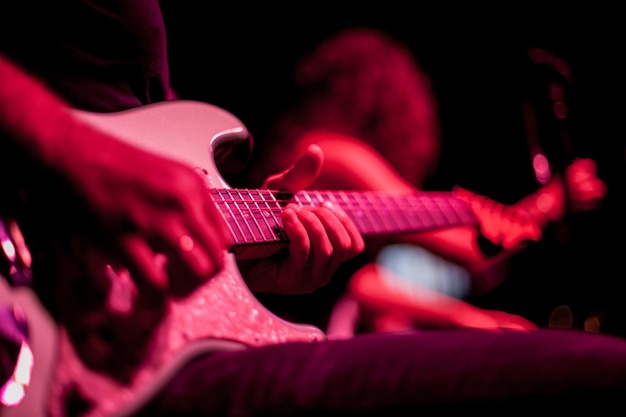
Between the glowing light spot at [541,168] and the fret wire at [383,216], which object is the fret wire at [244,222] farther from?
the glowing light spot at [541,168]

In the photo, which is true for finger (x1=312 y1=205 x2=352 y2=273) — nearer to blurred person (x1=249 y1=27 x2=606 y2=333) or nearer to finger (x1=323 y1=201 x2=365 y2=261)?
finger (x1=323 y1=201 x2=365 y2=261)

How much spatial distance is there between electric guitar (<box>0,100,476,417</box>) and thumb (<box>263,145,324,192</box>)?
33 millimetres

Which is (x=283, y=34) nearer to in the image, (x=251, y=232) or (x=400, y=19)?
(x=400, y=19)

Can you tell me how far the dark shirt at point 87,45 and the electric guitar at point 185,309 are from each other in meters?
0.16

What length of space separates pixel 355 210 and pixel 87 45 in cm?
63

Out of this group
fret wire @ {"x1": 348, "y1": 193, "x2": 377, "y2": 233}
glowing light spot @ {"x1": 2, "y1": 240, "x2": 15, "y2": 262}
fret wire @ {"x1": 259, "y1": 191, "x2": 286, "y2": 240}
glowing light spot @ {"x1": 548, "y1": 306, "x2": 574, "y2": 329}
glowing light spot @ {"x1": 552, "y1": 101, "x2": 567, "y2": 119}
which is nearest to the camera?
glowing light spot @ {"x1": 2, "y1": 240, "x2": 15, "y2": 262}

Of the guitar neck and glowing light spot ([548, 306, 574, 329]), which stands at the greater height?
the guitar neck

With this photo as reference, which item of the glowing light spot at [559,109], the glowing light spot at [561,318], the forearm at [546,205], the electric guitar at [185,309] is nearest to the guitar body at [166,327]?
the electric guitar at [185,309]

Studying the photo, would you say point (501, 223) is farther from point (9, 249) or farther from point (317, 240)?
point (9, 249)

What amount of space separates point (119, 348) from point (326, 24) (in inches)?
96.0

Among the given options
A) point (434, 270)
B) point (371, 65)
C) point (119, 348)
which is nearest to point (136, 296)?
point (119, 348)

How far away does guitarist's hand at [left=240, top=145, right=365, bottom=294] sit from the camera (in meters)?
0.95

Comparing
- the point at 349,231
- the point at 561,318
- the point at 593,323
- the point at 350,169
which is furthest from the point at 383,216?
the point at 561,318

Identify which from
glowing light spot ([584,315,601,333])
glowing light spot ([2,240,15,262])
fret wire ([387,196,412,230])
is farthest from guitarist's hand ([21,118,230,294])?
glowing light spot ([584,315,601,333])
